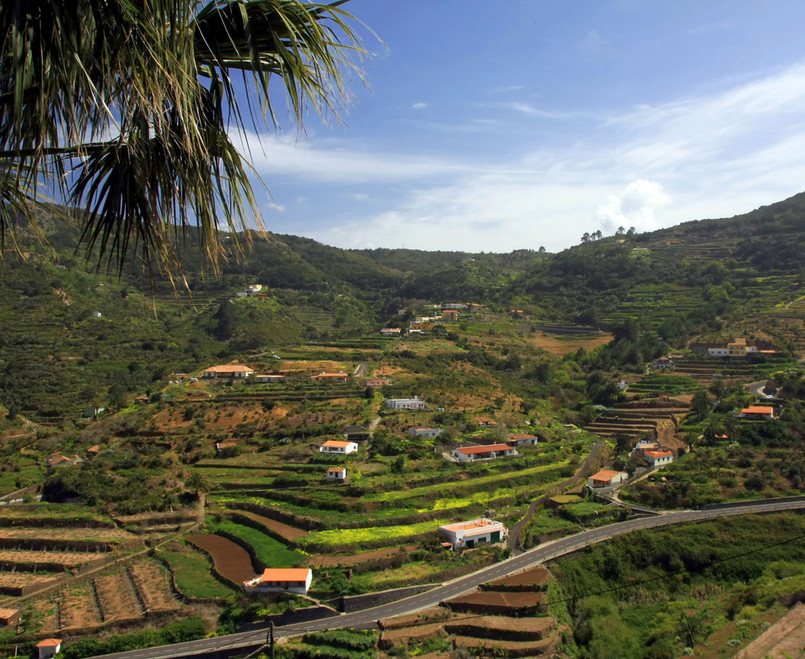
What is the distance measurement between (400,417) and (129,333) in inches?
1283

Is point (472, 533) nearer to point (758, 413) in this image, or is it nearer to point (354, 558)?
point (354, 558)

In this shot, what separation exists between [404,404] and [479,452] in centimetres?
776

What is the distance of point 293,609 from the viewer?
19.0 m

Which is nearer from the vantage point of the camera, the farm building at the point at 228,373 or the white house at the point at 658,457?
the white house at the point at 658,457

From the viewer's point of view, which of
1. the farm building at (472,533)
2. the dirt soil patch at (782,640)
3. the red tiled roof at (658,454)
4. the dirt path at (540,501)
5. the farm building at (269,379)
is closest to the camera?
the dirt soil patch at (782,640)

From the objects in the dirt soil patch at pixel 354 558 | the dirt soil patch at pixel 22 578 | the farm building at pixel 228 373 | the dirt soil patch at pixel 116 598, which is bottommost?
the dirt soil patch at pixel 116 598

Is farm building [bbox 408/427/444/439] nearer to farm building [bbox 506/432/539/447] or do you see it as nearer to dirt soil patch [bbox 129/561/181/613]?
farm building [bbox 506/432/539/447]

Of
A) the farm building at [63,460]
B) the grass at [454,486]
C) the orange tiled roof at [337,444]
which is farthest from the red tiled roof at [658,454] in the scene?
the farm building at [63,460]

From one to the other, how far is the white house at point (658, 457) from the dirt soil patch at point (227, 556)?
2103 cm

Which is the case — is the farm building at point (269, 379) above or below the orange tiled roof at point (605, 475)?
above

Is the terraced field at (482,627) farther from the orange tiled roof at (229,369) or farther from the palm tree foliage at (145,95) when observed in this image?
the orange tiled roof at (229,369)

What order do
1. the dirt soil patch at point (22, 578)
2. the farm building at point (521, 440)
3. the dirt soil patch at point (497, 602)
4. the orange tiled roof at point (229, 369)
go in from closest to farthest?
the dirt soil patch at point (497, 602), the dirt soil patch at point (22, 578), the farm building at point (521, 440), the orange tiled roof at point (229, 369)

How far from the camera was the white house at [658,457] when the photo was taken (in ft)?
105

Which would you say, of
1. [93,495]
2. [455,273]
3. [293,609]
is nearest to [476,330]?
[455,273]
